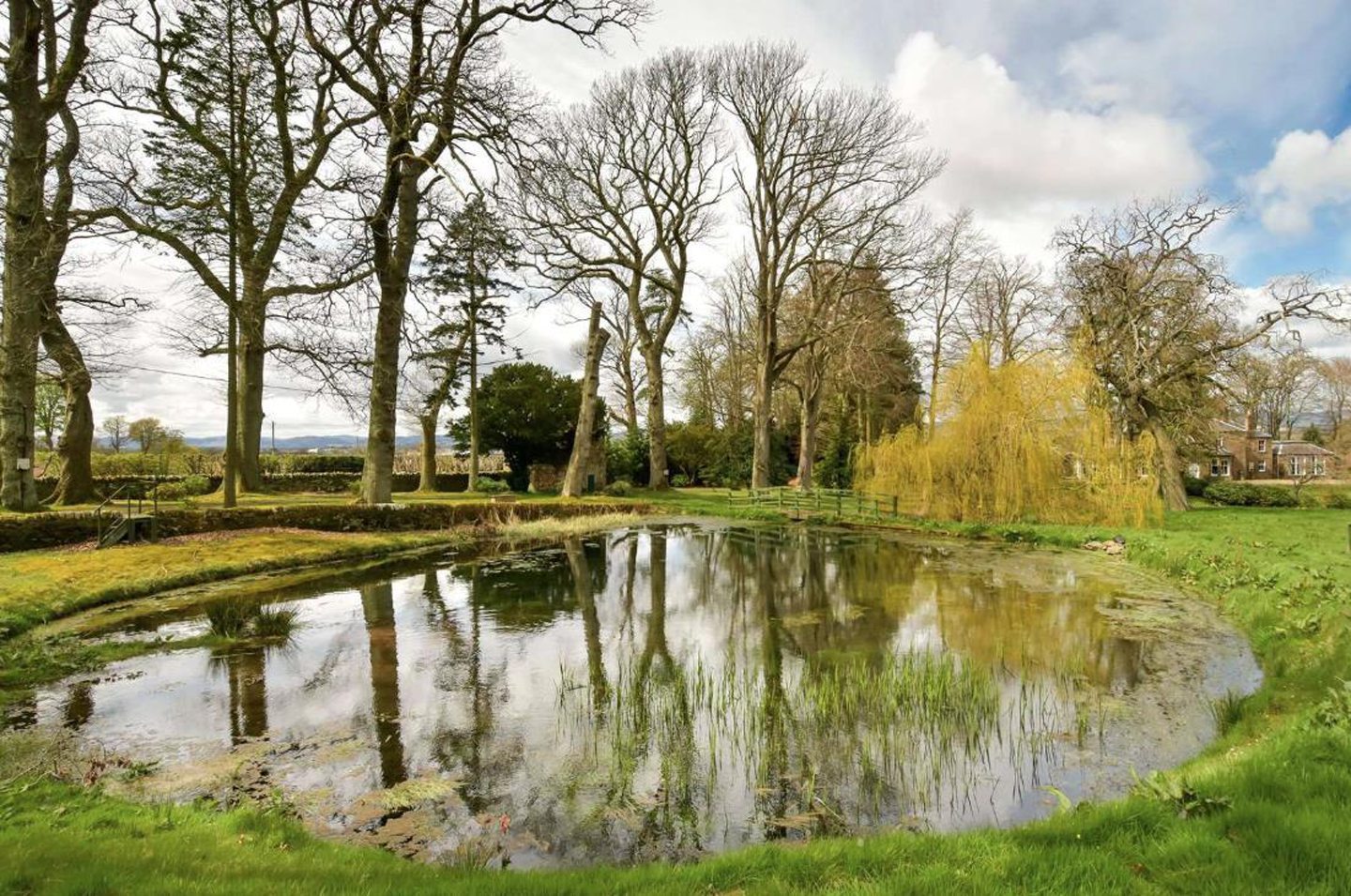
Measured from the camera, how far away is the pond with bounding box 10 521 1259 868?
4379 mm

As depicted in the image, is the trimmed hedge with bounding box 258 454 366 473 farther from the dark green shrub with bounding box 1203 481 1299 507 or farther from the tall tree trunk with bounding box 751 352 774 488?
the dark green shrub with bounding box 1203 481 1299 507

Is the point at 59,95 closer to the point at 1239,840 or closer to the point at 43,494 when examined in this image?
the point at 43,494

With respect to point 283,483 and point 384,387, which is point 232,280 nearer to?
point 384,387

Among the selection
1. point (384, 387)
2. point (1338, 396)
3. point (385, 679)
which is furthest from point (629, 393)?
point (1338, 396)

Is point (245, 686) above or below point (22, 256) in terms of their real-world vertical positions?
below

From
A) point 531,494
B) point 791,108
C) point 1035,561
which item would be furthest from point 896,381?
point 1035,561

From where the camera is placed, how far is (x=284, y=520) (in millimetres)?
15836

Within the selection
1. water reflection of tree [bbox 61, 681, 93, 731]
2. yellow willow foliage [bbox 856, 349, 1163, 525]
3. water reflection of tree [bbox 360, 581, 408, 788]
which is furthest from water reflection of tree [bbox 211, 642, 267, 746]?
yellow willow foliage [bbox 856, 349, 1163, 525]

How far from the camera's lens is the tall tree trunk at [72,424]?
17734 mm

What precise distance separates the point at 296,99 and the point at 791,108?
17.3 m

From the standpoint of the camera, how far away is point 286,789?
15.3 ft

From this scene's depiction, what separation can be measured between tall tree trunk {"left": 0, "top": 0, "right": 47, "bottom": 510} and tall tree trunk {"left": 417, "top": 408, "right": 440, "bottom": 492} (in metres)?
16.4

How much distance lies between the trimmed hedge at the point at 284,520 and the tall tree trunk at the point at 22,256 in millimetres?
2638

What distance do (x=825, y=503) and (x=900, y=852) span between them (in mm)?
21414
